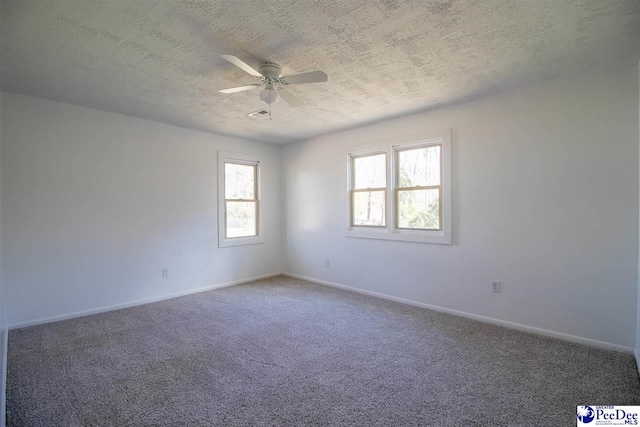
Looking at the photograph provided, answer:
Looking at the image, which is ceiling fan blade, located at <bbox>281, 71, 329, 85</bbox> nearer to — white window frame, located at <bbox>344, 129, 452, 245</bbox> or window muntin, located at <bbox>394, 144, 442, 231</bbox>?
white window frame, located at <bbox>344, 129, 452, 245</bbox>

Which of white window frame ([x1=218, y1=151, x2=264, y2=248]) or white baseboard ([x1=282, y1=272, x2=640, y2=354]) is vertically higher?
white window frame ([x1=218, y1=151, x2=264, y2=248])

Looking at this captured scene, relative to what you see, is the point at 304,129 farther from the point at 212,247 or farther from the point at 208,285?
the point at 208,285

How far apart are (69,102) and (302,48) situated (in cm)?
306

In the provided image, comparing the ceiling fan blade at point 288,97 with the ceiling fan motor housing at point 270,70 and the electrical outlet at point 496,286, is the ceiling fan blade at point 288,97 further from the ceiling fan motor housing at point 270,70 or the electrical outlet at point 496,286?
the electrical outlet at point 496,286

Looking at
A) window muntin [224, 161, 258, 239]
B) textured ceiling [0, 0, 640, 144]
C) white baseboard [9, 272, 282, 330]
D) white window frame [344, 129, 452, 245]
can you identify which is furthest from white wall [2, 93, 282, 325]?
white window frame [344, 129, 452, 245]

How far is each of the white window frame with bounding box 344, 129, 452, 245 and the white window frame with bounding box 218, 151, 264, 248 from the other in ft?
5.67

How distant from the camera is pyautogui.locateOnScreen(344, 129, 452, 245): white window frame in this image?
3.66 m

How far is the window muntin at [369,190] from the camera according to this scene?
4434 mm

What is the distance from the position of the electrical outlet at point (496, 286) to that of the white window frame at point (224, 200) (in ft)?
12.3

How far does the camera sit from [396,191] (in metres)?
4.24

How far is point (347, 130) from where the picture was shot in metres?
4.71

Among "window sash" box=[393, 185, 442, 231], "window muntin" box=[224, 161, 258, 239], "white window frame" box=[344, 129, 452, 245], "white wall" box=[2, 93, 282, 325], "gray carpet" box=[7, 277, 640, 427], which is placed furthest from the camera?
"window muntin" box=[224, 161, 258, 239]

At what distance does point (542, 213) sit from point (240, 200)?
4.35 metres

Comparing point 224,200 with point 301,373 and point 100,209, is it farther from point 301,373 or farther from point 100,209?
point 301,373
